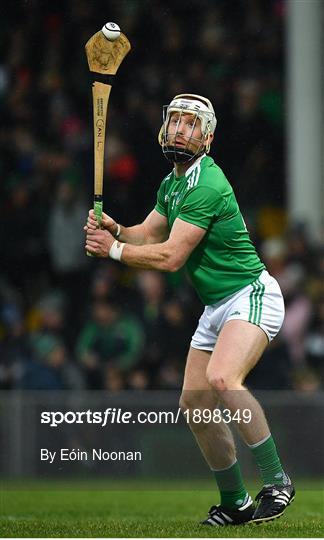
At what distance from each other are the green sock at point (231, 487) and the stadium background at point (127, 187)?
138 inches

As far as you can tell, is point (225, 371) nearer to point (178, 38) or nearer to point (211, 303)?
point (211, 303)

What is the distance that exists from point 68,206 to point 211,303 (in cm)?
555

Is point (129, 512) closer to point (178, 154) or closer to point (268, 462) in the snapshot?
point (268, 462)

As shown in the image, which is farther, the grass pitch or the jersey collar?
the jersey collar

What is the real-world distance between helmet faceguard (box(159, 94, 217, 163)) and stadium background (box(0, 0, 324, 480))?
3.95m

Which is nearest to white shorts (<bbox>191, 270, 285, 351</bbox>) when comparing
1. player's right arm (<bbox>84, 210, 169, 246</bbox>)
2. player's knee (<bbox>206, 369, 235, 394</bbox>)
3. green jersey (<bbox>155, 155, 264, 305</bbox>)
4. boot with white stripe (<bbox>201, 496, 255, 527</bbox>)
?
green jersey (<bbox>155, 155, 264, 305</bbox>)

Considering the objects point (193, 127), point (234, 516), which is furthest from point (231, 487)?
point (193, 127)

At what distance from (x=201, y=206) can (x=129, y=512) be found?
2.30 meters

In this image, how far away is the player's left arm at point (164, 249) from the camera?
6.86 m

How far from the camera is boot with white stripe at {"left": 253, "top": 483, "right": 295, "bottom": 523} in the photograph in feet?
22.5

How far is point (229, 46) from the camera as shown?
13.9 meters

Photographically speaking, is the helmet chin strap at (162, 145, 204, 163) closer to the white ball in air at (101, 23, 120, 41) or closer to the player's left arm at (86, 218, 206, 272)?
the player's left arm at (86, 218, 206, 272)

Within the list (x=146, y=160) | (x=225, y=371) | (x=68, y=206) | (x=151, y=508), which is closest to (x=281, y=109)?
(x=146, y=160)

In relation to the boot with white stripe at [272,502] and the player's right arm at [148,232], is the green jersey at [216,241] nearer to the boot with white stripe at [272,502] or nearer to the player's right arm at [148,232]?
the player's right arm at [148,232]
